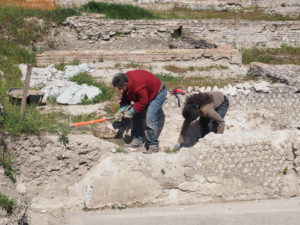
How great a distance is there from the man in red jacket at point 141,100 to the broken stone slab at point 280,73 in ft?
10.2

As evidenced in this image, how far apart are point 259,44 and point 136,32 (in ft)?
14.1

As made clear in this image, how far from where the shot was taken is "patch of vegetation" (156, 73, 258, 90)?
8.41 m

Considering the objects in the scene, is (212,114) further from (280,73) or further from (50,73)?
(50,73)

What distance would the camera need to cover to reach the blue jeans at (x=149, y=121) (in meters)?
6.04

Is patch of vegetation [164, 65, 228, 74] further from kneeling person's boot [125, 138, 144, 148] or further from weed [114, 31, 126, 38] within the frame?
kneeling person's boot [125, 138, 144, 148]

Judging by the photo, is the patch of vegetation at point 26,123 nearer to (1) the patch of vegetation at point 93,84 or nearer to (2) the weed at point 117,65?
(1) the patch of vegetation at point 93,84

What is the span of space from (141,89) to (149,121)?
50 cm

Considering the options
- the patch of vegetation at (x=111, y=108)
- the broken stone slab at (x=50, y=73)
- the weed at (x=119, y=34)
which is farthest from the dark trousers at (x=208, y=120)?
the weed at (x=119, y=34)

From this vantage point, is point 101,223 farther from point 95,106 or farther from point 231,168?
point 95,106

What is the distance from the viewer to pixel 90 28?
12656 millimetres

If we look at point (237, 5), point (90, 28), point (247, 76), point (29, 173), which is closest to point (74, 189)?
point (29, 173)

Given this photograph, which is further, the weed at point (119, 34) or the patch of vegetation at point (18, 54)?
the weed at point (119, 34)

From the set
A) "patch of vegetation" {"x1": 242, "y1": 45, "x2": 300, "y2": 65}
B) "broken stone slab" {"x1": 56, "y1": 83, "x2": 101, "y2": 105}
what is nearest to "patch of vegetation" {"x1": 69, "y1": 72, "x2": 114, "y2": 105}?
"broken stone slab" {"x1": 56, "y1": 83, "x2": 101, "y2": 105}

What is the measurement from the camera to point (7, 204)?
431 cm
